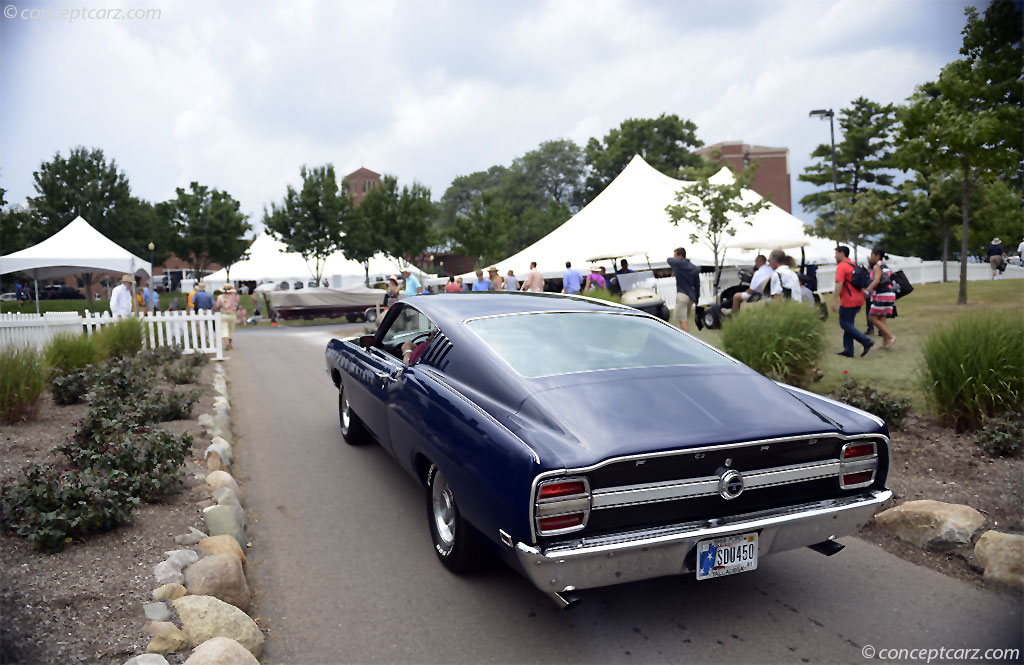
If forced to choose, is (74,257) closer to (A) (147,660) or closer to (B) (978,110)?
(A) (147,660)

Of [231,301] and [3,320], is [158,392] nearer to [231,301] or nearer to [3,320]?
[3,320]

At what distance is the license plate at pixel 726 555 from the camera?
320 cm

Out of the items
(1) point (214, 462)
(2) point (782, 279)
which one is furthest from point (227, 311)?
(2) point (782, 279)

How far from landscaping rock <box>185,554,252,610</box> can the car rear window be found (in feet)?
6.02

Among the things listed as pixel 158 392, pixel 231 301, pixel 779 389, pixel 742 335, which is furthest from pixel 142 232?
pixel 779 389

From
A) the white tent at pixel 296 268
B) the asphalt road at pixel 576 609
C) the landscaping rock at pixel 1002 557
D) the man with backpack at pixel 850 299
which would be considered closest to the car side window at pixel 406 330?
the asphalt road at pixel 576 609

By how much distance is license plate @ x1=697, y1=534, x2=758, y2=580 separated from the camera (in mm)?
3195

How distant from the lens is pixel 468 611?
3.70 metres

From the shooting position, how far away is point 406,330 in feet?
19.0

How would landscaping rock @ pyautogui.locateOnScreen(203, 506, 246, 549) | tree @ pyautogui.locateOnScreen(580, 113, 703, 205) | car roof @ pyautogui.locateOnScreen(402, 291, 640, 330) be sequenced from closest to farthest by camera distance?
landscaping rock @ pyautogui.locateOnScreen(203, 506, 246, 549) → car roof @ pyautogui.locateOnScreen(402, 291, 640, 330) → tree @ pyautogui.locateOnScreen(580, 113, 703, 205)

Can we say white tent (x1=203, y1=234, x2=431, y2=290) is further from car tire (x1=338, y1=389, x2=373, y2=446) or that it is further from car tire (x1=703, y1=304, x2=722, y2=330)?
car tire (x1=338, y1=389, x2=373, y2=446)

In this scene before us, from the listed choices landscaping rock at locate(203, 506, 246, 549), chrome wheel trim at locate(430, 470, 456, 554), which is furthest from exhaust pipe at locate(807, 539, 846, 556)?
landscaping rock at locate(203, 506, 246, 549)

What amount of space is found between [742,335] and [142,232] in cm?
4334

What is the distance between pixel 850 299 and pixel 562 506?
8610 millimetres
